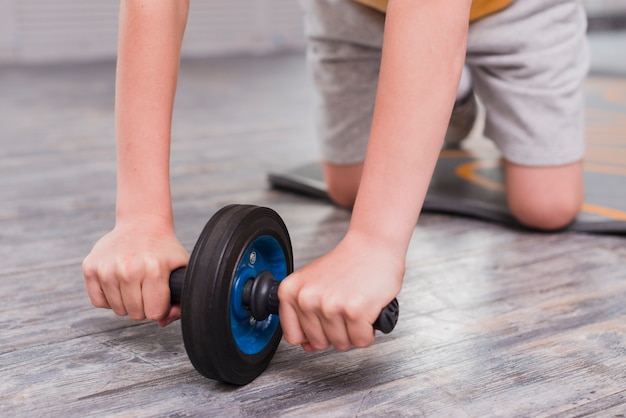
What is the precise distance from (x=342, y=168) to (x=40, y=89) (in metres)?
1.91

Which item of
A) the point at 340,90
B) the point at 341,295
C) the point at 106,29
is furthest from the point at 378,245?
the point at 106,29

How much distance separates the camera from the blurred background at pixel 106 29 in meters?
4.05

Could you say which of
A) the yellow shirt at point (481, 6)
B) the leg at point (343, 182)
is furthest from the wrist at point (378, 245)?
the leg at point (343, 182)

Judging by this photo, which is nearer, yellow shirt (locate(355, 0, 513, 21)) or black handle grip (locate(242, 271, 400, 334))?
black handle grip (locate(242, 271, 400, 334))

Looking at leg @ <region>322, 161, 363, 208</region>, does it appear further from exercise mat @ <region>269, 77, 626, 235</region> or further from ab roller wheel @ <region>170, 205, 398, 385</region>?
ab roller wheel @ <region>170, 205, 398, 385</region>

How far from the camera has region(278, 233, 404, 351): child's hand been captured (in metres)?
0.59

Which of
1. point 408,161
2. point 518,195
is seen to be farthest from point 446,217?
point 408,161

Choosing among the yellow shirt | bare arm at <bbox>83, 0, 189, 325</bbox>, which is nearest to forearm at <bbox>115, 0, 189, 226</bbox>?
bare arm at <bbox>83, 0, 189, 325</bbox>

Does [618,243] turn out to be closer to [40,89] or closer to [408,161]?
[408,161]

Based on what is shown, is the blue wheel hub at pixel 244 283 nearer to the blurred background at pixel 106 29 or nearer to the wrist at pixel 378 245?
the wrist at pixel 378 245

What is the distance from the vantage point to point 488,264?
979 mm

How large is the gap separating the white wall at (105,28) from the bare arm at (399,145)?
12.3 ft

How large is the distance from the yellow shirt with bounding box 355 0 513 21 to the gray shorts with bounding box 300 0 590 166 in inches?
0.5

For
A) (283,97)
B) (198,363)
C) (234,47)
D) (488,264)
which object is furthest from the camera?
(234,47)
